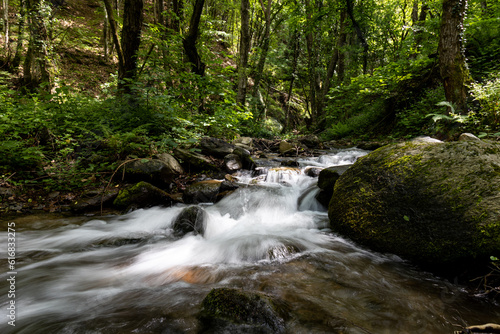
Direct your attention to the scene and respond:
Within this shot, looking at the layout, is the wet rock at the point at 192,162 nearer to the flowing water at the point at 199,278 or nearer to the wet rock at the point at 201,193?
the wet rock at the point at 201,193

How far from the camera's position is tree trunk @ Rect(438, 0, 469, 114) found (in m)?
5.32

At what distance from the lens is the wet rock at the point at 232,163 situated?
650 cm

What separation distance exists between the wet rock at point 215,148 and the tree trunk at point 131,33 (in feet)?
8.72

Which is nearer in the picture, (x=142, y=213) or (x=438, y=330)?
(x=438, y=330)

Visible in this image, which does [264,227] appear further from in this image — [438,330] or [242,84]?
[242,84]

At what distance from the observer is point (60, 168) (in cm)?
467

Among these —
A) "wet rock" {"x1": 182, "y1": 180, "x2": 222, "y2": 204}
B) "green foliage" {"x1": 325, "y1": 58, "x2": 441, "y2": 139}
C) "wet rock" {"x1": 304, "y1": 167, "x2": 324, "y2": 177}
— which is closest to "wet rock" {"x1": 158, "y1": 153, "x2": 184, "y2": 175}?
"wet rock" {"x1": 182, "y1": 180, "x2": 222, "y2": 204}

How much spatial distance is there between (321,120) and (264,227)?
1284 cm

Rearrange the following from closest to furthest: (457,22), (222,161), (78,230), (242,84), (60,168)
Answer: (78,230)
(60,168)
(457,22)
(222,161)
(242,84)

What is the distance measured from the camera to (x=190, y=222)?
3785 millimetres

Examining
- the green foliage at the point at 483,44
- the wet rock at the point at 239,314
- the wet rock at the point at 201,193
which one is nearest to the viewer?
the wet rock at the point at 239,314

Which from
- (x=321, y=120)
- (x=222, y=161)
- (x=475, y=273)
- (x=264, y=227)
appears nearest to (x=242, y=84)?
(x=222, y=161)

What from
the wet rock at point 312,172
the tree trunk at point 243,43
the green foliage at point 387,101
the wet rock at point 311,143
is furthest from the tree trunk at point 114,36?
the green foliage at point 387,101

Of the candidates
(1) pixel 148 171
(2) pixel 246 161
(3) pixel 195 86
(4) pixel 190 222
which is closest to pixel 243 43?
(3) pixel 195 86
